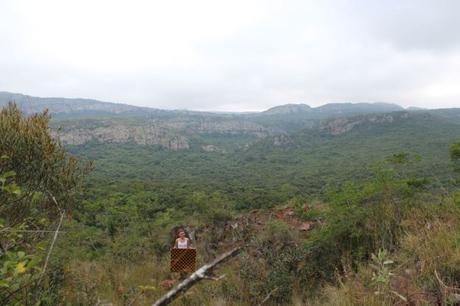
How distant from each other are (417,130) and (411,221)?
131897 mm

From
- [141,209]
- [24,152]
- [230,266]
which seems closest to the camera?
[24,152]

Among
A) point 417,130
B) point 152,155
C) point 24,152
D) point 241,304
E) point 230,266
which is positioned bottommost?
point 152,155

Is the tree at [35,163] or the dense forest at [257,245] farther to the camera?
the tree at [35,163]

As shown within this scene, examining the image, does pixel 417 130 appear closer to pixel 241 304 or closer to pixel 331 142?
pixel 331 142

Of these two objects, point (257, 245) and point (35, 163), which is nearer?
point (35, 163)

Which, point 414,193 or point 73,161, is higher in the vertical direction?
point 73,161

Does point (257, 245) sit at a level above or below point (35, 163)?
below

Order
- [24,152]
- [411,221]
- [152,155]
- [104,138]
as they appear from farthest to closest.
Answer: [104,138], [152,155], [24,152], [411,221]

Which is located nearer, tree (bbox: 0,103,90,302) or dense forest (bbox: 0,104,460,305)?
dense forest (bbox: 0,104,460,305)

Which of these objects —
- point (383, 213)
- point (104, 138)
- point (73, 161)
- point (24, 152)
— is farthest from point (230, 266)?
point (104, 138)

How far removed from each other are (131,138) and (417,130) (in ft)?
353

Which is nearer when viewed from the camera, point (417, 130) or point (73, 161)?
point (73, 161)

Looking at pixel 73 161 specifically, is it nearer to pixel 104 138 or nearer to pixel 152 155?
pixel 152 155

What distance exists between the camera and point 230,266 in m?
5.44
